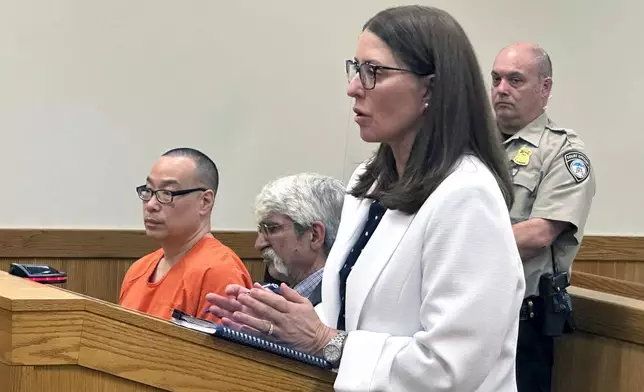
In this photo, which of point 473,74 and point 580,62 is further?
point 580,62

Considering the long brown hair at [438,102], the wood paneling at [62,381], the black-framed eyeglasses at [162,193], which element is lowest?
the black-framed eyeglasses at [162,193]

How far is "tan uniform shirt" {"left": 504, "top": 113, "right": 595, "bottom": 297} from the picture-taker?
2.88m

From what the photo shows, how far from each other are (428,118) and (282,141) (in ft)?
9.47

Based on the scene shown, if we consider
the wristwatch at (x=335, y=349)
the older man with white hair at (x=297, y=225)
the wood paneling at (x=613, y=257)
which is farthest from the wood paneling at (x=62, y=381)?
the wood paneling at (x=613, y=257)

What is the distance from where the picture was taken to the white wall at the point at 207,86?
4.07 m

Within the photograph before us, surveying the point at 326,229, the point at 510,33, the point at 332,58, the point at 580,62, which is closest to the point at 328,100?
the point at 332,58

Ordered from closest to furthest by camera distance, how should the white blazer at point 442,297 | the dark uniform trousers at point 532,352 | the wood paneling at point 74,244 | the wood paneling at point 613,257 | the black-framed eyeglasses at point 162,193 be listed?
the white blazer at point 442,297 < the dark uniform trousers at point 532,352 < the black-framed eyeglasses at point 162,193 < the wood paneling at point 74,244 < the wood paneling at point 613,257

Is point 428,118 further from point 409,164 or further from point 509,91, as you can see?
point 509,91

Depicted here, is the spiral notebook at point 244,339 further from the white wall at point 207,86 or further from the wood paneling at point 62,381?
the white wall at point 207,86

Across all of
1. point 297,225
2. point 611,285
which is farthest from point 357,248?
point 611,285

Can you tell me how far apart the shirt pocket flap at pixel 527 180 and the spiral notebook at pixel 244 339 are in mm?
1442

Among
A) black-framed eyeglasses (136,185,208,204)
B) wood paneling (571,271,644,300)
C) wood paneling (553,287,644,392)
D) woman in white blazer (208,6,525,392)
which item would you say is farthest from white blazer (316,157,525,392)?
wood paneling (571,271,644,300)

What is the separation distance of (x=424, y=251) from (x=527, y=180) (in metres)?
1.44

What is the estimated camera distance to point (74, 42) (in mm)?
4102
